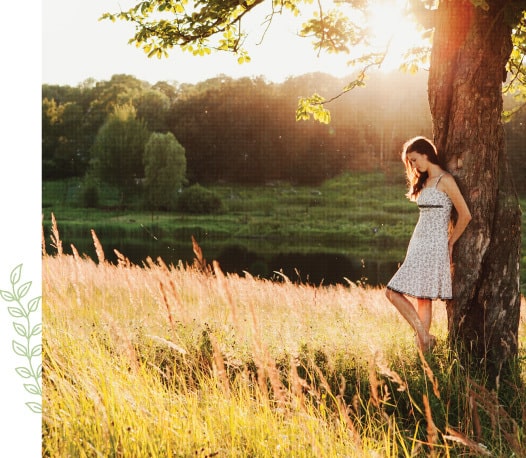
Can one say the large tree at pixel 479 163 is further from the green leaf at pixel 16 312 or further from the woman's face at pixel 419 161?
the green leaf at pixel 16 312

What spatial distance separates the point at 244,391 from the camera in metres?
3.79

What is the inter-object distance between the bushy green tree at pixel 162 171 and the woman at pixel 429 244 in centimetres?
3292

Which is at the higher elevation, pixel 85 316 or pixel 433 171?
pixel 433 171

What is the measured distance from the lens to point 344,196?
43719mm

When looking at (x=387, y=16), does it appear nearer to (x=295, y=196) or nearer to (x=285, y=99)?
(x=295, y=196)

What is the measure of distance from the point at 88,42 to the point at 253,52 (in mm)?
3094

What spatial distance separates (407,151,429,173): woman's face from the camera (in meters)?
5.15

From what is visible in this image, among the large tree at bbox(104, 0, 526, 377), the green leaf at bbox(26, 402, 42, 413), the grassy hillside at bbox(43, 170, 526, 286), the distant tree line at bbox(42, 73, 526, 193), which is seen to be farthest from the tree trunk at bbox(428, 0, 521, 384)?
the distant tree line at bbox(42, 73, 526, 193)

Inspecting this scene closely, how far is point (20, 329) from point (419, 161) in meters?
3.46

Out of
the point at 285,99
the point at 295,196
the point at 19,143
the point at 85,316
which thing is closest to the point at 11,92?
the point at 19,143

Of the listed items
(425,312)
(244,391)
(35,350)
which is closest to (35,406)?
(35,350)

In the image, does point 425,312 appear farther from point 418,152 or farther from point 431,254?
point 418,152

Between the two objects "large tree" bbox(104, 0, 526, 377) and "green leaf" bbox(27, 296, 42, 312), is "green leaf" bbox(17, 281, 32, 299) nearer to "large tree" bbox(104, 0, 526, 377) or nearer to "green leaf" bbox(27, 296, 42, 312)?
"green leaf" bbox(27, 296, 42, 312)

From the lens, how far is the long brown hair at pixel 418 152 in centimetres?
516
